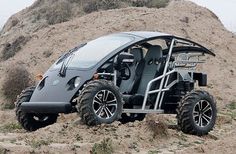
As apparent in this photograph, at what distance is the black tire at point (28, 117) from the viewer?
34.5ft

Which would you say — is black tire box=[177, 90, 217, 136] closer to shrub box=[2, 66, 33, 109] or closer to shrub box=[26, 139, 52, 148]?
shrub box=[26, 139, 52, 148]

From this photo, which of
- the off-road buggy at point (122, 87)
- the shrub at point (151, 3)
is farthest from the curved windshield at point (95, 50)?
the shrub at point (151, 3)

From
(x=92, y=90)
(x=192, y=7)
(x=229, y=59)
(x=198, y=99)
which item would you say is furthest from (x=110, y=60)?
(x=192, y=7)

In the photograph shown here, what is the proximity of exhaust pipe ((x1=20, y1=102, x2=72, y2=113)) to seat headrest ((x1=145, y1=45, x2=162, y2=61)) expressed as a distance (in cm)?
215

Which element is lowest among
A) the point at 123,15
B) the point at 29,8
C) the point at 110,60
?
the point at 29,8

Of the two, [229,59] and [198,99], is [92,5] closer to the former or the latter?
[229,59]

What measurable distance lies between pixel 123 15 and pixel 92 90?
23121 millimetres

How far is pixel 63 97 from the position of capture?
9.38 metres

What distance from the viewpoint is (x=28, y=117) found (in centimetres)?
1055

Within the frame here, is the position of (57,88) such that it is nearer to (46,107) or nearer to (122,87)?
(46,107)

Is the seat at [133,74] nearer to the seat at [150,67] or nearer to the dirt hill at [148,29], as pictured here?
the seat at [150,67]

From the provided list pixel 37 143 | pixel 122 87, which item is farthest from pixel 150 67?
pixel 37 143

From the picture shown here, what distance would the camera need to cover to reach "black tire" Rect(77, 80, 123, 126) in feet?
29.2

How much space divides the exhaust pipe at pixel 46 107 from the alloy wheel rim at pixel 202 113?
229 centimetres
